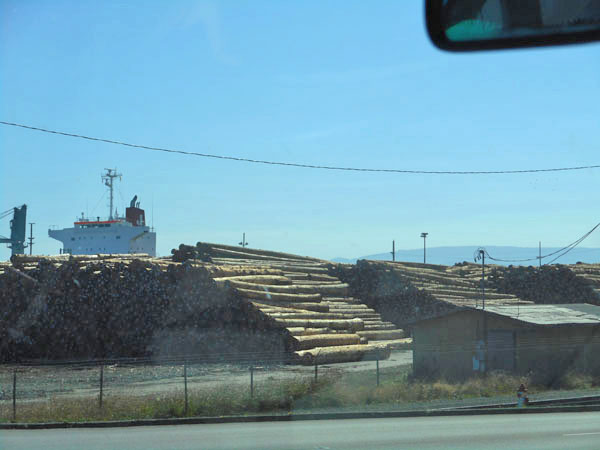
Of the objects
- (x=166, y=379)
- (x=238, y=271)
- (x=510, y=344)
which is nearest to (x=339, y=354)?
(x=238, y=271)

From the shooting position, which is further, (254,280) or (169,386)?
(254,280)

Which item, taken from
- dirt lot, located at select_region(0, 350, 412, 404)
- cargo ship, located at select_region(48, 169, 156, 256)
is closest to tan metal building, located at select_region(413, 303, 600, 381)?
dirt lot, located at select_region(0, 350, 412, 404)

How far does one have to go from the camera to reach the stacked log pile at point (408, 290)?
3741 cm

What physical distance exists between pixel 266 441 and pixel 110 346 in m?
19.7

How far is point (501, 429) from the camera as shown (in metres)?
13.6

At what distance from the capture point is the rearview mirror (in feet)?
8.30

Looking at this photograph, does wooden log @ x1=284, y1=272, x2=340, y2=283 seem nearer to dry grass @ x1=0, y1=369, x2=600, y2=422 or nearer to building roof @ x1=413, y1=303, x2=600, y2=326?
building roof @ x1=413, y1=303, x2=600, y2=326

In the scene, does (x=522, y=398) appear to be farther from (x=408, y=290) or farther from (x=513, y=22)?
(x=408, y=290)

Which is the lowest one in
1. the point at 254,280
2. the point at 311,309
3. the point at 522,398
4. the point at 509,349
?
the point at 522,398

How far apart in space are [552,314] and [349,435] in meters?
13.1

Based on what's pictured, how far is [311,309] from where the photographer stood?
31.8 metres

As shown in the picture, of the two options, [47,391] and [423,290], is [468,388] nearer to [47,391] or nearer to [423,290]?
[47,391]

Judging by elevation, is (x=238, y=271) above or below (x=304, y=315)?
above

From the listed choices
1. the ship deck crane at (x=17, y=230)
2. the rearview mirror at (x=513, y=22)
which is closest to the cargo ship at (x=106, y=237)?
the ship deck crane at (x=17, y=230)
